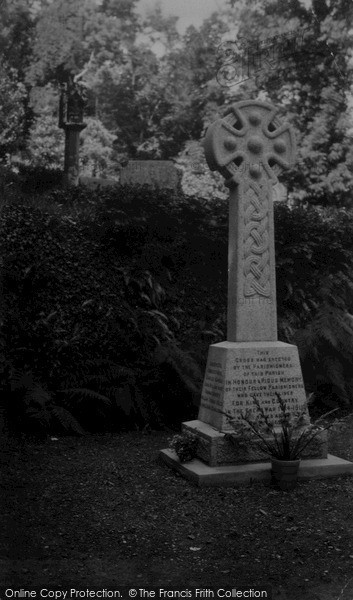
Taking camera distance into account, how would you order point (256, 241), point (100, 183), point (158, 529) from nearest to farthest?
point (158, 529), point (256, 241), point (100, 183)

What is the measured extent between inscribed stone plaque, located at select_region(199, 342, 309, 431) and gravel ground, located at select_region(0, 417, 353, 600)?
718 mm

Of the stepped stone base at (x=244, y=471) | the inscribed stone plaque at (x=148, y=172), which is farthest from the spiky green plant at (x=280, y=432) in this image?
the inscribed stone plaque at (x=148, y=172)

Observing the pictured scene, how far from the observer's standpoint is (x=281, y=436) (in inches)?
216

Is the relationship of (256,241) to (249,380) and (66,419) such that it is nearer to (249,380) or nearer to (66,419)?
(249,380)

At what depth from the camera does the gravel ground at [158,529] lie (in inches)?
139

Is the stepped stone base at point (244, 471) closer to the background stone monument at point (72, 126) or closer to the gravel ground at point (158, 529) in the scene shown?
the gravel ground at point (158, 529)

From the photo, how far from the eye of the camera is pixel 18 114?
3888cm

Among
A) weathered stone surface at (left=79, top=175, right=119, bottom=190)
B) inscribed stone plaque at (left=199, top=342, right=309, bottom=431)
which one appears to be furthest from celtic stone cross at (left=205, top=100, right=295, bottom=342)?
weathered stone surface at (left=79, top=175, right=119, bottom=190)

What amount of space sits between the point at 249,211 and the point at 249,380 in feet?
5.34

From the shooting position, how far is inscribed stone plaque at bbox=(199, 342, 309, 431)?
5762 millimetres

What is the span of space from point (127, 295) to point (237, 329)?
2.55 m

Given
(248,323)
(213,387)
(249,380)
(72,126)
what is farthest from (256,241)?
(72,126)

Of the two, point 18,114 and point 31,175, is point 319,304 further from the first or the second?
point 18,114

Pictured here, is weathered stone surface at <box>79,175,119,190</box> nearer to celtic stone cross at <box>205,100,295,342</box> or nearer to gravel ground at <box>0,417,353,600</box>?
celtic stone cross at <box>205,100,295,342</box>
